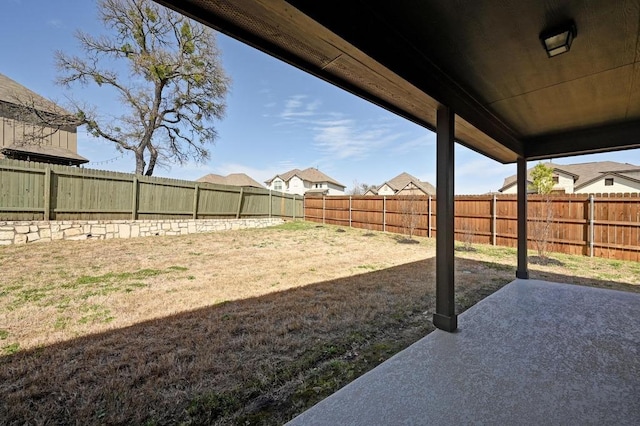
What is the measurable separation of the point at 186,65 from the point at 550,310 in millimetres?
14534

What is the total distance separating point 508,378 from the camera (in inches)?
75.2

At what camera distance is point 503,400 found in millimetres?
1685

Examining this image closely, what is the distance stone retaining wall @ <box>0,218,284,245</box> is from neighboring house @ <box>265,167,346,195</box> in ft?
82.2

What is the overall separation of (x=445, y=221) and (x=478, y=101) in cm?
135

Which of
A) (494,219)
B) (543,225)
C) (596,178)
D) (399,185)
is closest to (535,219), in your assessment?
(543,225)

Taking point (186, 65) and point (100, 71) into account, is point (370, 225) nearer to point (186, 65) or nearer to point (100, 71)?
point (186, 65)

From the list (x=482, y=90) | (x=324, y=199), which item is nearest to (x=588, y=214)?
(x=482, y=90)

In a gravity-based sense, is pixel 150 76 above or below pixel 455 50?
above

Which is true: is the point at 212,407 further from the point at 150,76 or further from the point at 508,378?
the point at 150,76

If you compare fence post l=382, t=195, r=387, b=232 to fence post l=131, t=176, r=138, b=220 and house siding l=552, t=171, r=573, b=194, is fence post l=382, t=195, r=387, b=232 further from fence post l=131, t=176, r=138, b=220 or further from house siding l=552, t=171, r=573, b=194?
house siding l=552, t=171, r=573, b=194

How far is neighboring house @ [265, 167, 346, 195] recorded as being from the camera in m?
35.3

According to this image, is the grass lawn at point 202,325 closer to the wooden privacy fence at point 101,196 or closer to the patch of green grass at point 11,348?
the patch of green grass at point 11,348

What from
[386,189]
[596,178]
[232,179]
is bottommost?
[596,178]

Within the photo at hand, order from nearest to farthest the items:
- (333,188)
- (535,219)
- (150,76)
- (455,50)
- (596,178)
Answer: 1. (455,50)
2. (535,219)
3. (150,76)
4. (596,178)
5. (333,188)
